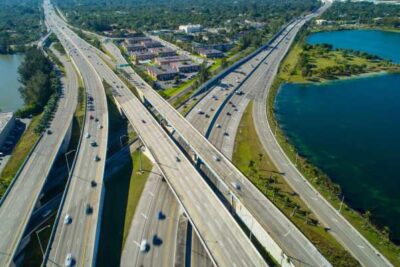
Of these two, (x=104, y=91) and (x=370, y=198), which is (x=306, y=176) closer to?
(x=370, y=198)

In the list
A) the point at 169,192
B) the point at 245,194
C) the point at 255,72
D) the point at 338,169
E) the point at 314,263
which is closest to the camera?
the point at 314,263

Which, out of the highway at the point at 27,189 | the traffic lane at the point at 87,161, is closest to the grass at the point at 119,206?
the traffic lane at the point at 87,161

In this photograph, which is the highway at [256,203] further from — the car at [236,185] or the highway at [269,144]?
the highway at [269,144]

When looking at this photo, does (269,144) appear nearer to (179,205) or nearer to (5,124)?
(179,205)

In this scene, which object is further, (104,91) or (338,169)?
(104,91)

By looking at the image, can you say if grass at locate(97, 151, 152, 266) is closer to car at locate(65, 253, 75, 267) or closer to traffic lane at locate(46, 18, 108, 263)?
traffic lane at locate(46, 18, 108, 263)

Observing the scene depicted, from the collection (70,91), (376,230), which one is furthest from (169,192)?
Answer: (70,91)

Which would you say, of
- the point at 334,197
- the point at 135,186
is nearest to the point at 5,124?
the point at 135,186
